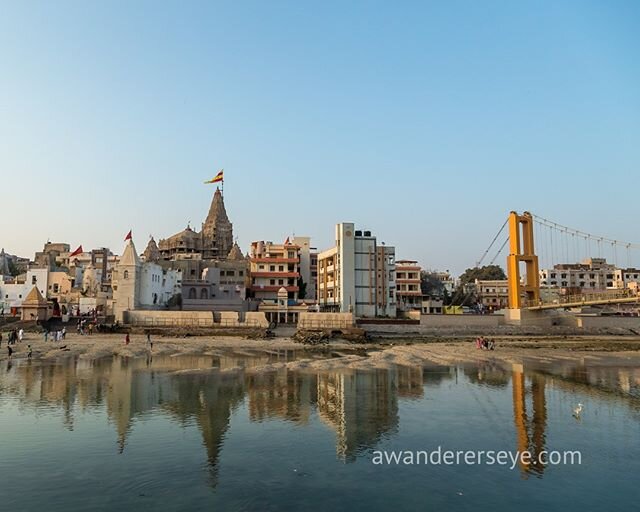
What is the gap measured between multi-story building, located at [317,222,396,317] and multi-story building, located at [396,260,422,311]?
14.7 metres

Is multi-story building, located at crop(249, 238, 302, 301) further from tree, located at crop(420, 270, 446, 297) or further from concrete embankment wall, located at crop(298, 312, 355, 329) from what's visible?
tree, located at crop(420, 270, 446, 297)

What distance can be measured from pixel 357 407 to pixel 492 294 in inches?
3398

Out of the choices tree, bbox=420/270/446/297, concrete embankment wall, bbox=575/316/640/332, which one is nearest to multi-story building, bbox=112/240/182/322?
tree, bbox=420/270/446/297

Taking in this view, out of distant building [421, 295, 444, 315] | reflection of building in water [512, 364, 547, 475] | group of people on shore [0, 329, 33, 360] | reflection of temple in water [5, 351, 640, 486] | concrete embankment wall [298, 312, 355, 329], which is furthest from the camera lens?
distant building [421, 295, 444, 315]

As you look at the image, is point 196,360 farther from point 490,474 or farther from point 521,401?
point 490,474

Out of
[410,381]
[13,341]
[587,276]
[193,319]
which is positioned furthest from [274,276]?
[587,276]

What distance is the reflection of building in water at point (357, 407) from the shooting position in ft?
57.0

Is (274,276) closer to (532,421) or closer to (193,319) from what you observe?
(193,319)

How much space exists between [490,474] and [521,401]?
36.8 feet

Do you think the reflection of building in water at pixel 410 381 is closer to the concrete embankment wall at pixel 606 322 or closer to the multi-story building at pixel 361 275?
the multi-story building at pixel 361 275

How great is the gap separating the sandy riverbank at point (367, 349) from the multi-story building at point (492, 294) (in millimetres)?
40675

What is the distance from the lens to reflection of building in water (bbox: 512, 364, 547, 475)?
1584cm

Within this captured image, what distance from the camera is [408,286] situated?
284ft

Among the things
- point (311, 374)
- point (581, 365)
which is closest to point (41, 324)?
point (311, 374)
